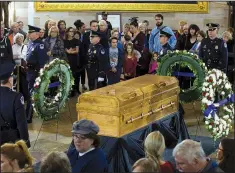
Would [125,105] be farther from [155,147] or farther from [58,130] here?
[58,130]

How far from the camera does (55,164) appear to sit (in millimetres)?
4719

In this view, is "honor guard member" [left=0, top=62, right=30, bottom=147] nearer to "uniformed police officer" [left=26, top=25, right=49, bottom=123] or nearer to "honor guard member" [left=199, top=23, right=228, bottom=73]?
"uniformed police officer" [left=26, top=25, right=49, bottom=123]

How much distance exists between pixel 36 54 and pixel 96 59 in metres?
1.20

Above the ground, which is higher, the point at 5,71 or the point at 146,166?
the point at 5,71

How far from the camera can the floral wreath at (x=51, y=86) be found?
353 inches

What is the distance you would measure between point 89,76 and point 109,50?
605mm

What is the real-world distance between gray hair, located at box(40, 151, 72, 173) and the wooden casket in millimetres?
2565

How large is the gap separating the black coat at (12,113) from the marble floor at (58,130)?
5.67 feet

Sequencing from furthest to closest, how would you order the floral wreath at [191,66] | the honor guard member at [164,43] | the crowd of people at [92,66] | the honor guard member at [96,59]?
the honor guard member at [96,59]
the honor guard member at [164,43]
the floral wreath at [191,66]
the crowd of people at [92,66]

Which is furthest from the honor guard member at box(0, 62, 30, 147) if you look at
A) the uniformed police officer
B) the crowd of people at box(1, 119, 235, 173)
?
the uniformed police officer

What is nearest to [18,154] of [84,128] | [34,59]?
[84,128]

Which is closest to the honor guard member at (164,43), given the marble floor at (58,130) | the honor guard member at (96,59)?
the honor guard member at (96,59)

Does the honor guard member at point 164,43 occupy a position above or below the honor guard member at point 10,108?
above

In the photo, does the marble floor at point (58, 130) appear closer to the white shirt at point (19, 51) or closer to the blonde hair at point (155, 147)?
the white shirt at point (19, 51)
